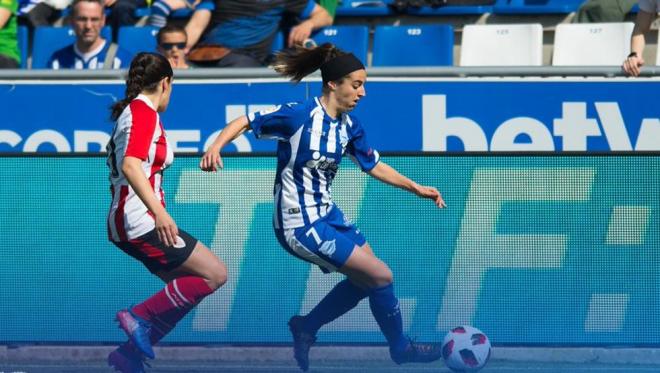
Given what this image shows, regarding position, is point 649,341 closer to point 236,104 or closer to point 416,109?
point 416,109

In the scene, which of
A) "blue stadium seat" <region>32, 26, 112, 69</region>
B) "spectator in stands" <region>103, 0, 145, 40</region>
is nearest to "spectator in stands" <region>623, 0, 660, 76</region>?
"blue stadium seat" <region>32, 26, 112, 69</region>

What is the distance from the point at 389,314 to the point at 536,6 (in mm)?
4095

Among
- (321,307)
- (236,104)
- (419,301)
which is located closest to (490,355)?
(419,301)

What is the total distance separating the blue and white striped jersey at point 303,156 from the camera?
5602 millimetres

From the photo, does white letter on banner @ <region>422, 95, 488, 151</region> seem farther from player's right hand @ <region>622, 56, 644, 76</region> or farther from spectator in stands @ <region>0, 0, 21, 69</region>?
spectator in stands @ <region>0, 0, 21, 69</region>

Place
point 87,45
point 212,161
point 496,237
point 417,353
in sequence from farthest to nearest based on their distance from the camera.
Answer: point 87,45 < point 417,353 < point 496,237 < point 212,161

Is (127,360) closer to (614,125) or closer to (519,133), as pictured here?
(519,133)

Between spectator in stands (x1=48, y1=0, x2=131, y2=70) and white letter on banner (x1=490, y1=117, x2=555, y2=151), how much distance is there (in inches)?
113

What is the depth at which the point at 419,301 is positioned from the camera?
563 cm

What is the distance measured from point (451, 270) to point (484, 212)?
319 mm

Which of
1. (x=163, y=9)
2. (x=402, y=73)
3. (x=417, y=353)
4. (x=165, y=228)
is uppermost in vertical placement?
(x=402, y=73)

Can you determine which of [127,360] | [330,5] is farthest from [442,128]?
[330,5]

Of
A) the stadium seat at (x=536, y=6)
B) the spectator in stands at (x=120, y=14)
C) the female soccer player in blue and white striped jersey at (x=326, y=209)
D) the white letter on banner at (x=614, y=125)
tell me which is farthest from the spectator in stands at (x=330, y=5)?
the female soccer player in blue and white striped jersey at (x=326, y=209)

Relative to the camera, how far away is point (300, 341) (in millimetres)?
5660
